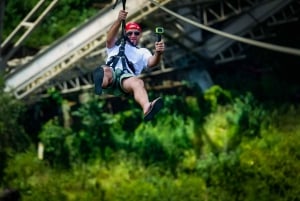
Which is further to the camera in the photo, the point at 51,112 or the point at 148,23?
the point at 51,112

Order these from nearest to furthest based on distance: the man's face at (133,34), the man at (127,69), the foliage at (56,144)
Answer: the man at (127,69), the man's face at (133,34), the foliage at (56,144)

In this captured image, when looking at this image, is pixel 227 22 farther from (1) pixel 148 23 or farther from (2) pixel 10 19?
(2) pixel 10 19

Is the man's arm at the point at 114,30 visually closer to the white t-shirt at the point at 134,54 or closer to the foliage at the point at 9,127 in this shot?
the white t-shirt at the point at 134,54

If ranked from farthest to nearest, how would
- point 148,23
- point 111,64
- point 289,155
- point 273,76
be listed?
point 273,76 < point 148,23 < point 289,155 < point 111,64

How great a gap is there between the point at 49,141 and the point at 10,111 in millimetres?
2162

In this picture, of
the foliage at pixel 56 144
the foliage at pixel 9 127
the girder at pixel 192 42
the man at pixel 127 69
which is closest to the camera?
the man at pixel 127 69

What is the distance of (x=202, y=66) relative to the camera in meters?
22.9

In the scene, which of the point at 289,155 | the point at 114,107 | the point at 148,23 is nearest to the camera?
the point at 289,155

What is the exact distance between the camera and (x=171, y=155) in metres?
20.6

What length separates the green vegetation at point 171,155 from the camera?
60.1 ft

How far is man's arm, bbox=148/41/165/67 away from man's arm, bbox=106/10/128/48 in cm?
60

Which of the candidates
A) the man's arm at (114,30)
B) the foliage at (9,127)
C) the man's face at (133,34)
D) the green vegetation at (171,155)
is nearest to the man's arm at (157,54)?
the man's face at (133,34)

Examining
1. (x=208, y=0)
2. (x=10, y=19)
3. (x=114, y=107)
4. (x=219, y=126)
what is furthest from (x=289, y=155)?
(x=10, y=19)

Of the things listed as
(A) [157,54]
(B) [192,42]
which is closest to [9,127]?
(B) [192,42]
